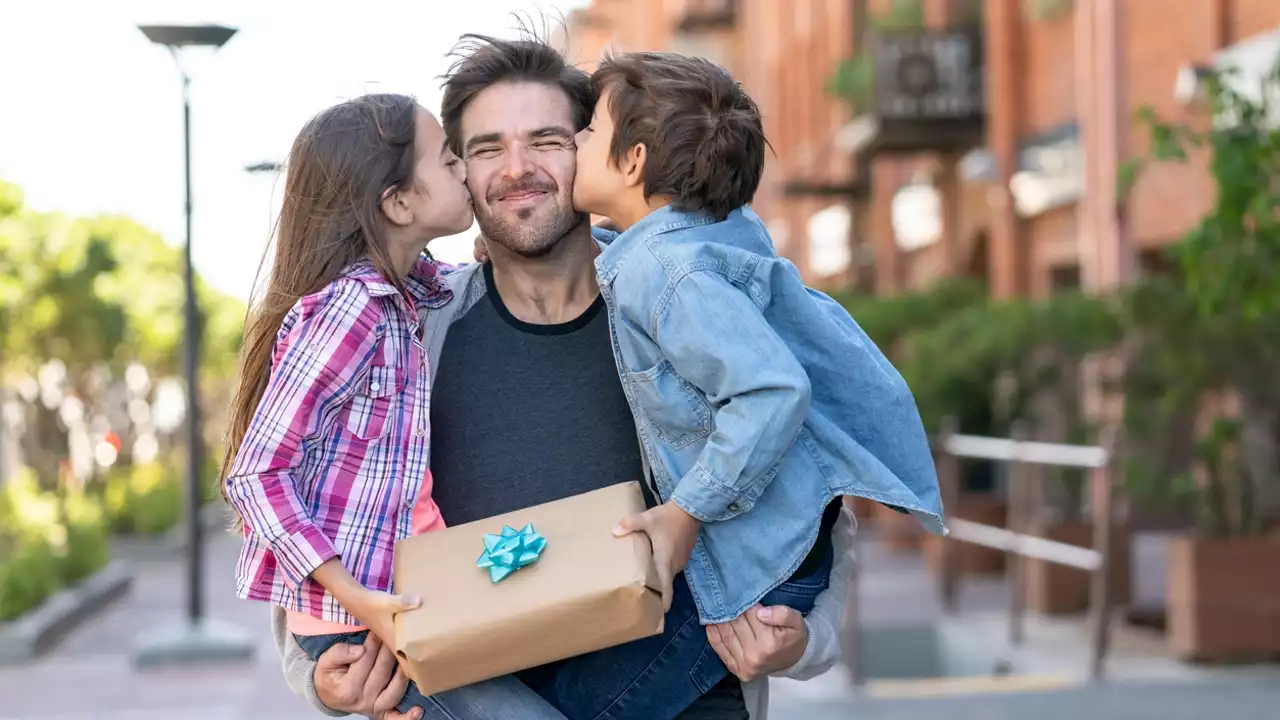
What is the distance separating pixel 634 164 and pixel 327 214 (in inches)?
22.0

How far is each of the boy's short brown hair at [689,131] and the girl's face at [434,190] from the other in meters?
0.32

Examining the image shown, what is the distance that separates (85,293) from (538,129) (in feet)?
70.9

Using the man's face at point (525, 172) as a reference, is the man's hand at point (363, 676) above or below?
below

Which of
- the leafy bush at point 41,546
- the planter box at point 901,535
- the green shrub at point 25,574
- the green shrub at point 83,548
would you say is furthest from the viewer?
the planter box at point 901,535

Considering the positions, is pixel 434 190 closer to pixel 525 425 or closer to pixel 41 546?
pixel 525 425

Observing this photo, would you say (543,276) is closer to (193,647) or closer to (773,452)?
(773,452)

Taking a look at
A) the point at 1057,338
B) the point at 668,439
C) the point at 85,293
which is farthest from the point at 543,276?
the point at 85,293

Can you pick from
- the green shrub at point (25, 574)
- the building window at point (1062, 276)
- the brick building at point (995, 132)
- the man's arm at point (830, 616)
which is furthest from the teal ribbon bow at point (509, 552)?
the building window at point (1062, 276)

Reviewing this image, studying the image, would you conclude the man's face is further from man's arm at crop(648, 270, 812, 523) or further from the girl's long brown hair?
man's arm at crop(648, 270, 812, 523)

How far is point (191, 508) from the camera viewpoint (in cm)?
1423

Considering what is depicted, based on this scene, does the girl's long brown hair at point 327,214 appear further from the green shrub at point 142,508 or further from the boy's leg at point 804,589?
the green shrub at point 142,508

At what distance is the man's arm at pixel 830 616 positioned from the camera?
336 centimetres

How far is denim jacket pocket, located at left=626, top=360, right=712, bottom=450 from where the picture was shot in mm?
3238

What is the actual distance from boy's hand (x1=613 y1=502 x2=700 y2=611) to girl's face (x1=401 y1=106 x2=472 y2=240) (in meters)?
0.71
